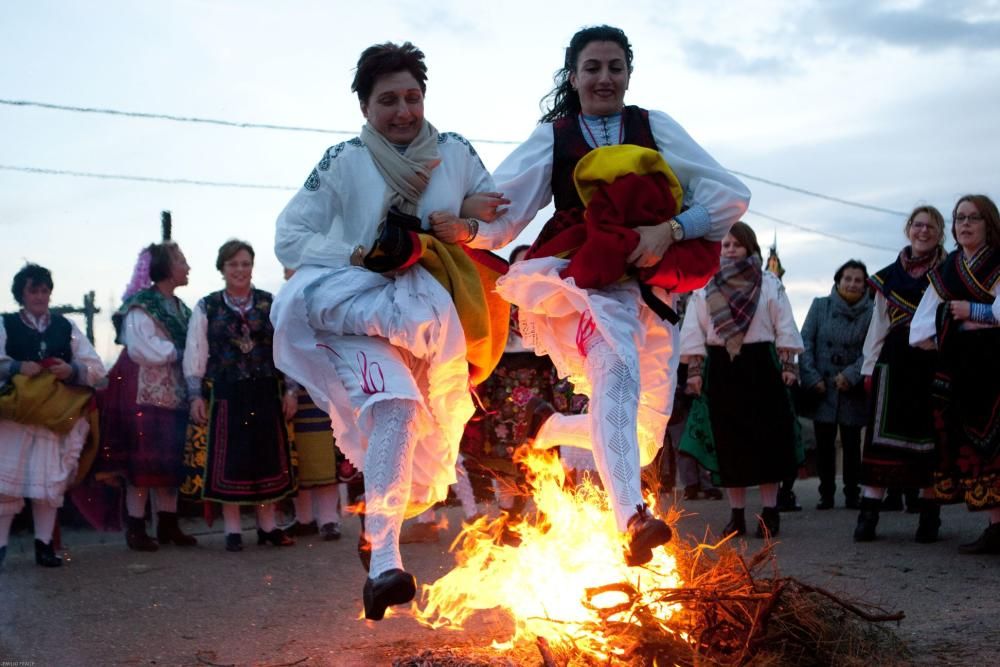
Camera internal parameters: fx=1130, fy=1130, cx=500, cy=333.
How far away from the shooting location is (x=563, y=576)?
441 cm

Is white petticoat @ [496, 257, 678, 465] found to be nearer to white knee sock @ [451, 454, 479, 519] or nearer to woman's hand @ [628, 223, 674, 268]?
woman's hand @ [628, 223, 674, 268]

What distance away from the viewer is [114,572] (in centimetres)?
736

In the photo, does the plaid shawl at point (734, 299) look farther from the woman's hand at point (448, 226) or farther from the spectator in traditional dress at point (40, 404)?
the spectator in traditional dress at point (40, 404)

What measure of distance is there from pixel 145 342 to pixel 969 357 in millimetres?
5789

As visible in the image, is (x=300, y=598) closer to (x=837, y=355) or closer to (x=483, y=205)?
(x=483, y=205)

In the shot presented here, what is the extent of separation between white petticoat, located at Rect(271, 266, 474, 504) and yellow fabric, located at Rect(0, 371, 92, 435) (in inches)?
152

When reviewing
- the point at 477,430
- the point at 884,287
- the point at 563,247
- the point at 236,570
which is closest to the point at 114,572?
the point at 236,570

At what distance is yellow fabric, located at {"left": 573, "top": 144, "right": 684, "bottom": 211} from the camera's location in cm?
446

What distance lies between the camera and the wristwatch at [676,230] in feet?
15.0

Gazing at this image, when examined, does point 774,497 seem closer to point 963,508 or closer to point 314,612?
point 963,508

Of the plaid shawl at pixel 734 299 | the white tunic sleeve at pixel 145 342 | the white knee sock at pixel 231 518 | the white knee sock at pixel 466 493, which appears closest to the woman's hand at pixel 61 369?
the white tunic sleeve at pixel 145 342

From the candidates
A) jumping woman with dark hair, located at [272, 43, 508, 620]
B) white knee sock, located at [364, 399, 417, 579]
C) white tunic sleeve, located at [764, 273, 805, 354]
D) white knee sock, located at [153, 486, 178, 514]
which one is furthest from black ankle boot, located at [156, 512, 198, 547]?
white knee sock, located at [364, 399, 417, 579]

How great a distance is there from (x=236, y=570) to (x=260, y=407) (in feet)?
5.02

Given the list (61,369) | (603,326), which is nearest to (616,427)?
(603,326)
